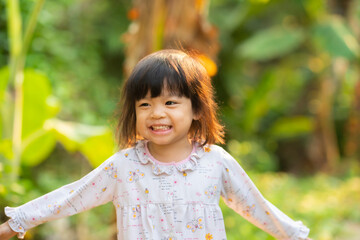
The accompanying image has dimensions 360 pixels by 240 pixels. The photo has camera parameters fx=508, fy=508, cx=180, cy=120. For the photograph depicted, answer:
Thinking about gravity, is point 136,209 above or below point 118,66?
below

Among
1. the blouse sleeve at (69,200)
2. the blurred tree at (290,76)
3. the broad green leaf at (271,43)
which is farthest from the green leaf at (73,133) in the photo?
the broad green leaf at (271,43)

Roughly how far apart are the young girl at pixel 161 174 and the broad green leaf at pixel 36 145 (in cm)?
208

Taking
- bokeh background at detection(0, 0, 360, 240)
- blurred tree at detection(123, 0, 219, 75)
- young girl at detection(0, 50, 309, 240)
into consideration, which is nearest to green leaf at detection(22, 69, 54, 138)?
bokeh background at detection(0, 0, 360, 240)

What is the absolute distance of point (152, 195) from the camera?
1.87 meters

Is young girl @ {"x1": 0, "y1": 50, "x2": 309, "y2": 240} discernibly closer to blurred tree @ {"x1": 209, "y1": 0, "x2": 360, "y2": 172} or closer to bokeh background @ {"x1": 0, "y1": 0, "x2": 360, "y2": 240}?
bokeh background @ {"x1": 0, "y1": 0, "x2": 360, "y2": 240}

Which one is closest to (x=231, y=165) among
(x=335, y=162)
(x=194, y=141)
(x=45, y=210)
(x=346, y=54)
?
(x=194, y=141)

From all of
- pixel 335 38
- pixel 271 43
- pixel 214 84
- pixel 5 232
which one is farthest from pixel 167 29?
pixel 271 43

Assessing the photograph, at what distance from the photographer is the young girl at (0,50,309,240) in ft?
6.06

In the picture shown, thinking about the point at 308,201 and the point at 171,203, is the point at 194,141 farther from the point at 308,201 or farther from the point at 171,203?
the point at 308,201

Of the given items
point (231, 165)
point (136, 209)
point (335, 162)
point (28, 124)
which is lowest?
point (136, 209)

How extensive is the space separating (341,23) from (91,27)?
400 centimetres

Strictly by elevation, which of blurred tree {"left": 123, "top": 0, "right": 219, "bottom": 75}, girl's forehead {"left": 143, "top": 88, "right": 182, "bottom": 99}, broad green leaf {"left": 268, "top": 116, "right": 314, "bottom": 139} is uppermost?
broad green leaf {"left": 268, "top": 116, "right": 314, "bottom": 139}

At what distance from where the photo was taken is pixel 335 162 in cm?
877

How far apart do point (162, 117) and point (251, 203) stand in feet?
1.72
